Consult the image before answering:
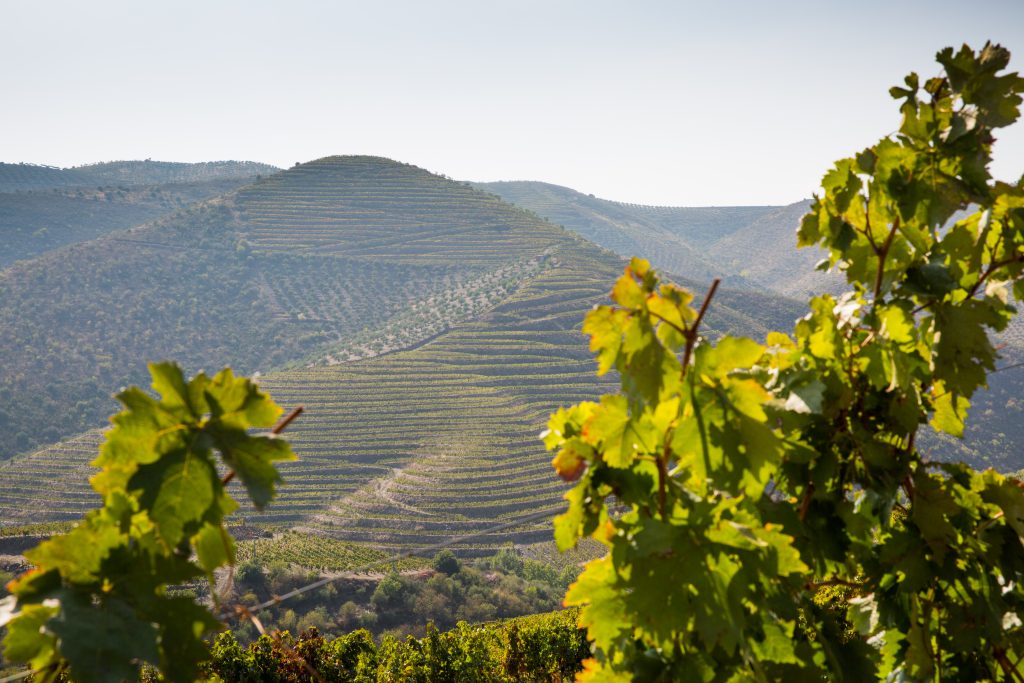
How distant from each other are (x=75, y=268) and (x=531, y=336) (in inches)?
2376

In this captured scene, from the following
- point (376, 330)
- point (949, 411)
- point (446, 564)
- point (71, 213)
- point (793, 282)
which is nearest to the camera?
point (949, 411)

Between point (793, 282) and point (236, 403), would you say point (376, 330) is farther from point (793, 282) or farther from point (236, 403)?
point (793, 282)

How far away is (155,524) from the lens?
91cm

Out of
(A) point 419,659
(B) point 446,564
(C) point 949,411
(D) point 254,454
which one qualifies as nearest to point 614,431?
(D) point 254,454

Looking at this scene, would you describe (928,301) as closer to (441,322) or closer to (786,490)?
(786,490)

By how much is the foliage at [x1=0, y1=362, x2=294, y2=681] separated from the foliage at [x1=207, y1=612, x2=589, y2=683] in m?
3.96

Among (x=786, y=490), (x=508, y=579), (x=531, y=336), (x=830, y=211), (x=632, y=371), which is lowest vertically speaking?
(x=508, y=579)

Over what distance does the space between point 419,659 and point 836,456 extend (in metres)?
5.85

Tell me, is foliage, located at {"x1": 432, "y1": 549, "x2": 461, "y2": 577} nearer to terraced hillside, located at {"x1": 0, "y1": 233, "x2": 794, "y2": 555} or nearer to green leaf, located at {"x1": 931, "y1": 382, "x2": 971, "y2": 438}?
terraced hillside, located at {"x1": 0, "y1": 233, "x2": 794, "y2": 555}

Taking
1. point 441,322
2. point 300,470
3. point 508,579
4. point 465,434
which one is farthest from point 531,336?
point 508,579

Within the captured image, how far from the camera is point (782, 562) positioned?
1.15m

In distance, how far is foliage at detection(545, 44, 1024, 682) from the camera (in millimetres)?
1091

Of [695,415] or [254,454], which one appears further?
[695,415]

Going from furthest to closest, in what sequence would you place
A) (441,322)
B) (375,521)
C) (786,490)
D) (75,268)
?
1. (75,268)
2. (441,322)
3. (375,521)
4. (786,490)
